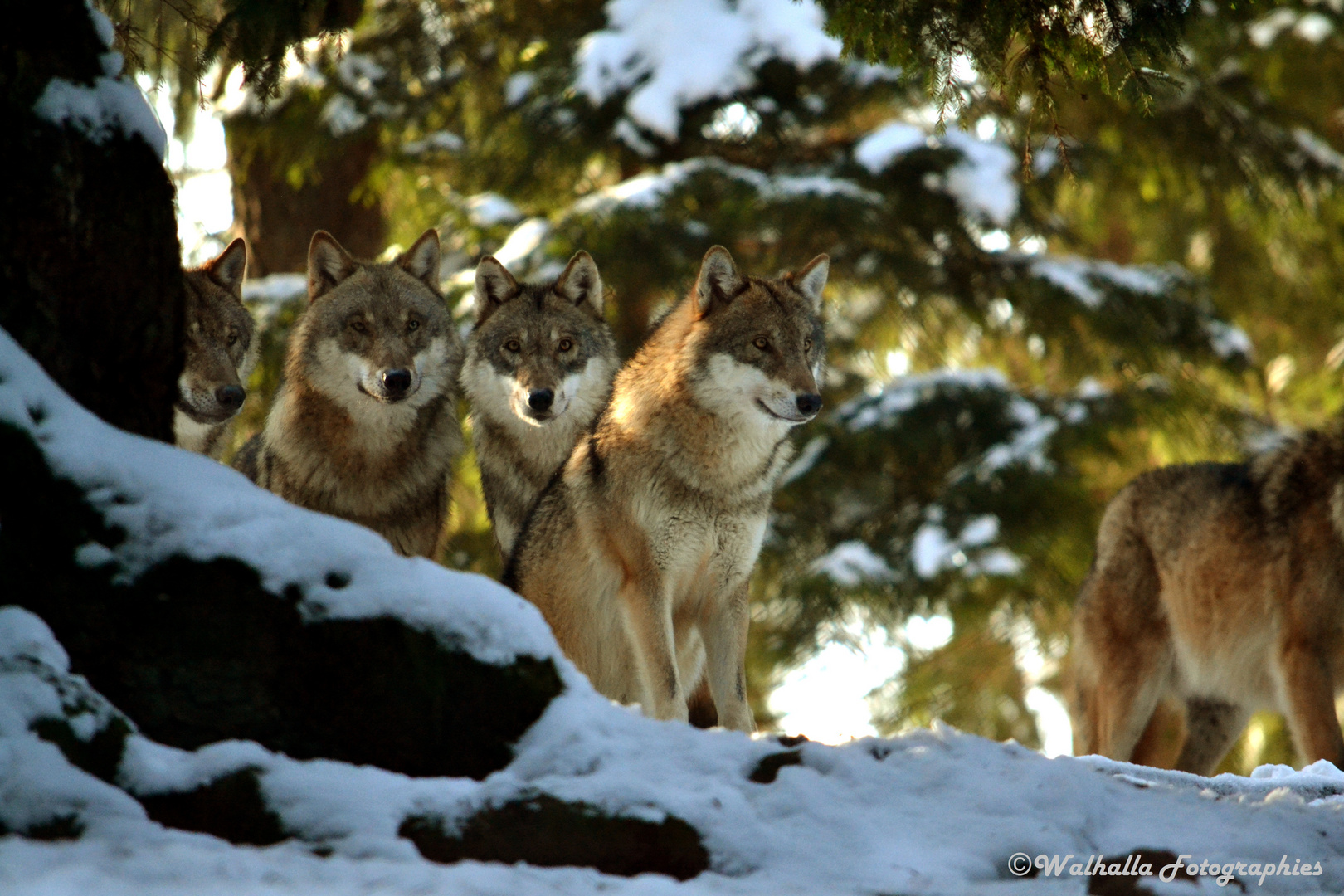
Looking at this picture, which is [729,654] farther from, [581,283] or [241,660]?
[241,660]

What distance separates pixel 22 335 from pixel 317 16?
2.36 metres

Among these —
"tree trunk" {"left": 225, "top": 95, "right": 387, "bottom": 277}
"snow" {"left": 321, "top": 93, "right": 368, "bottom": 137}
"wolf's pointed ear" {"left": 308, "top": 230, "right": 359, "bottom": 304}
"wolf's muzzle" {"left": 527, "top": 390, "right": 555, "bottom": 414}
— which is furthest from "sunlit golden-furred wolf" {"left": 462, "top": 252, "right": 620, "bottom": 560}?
"snow" {"left": 321, "top": 93, "right": 368, "bottom": 137}

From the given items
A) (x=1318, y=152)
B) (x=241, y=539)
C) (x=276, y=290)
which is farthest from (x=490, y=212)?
(x=1318, y=152)

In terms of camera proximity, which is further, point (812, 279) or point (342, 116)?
point (342, 116)

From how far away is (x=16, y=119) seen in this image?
3320 millimetres

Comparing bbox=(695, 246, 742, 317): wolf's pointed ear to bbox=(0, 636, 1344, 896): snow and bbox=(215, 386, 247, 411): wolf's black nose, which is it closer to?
bbox=(215, 386, 247, 411): wolf's black nose

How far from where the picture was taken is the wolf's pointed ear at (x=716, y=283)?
5.69m

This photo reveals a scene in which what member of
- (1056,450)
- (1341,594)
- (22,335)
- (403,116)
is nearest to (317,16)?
(22,335)

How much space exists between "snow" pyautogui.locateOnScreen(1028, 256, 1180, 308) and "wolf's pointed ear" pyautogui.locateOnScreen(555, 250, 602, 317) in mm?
6962

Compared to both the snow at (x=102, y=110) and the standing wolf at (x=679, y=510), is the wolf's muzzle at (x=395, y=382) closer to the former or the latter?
the standing wolf at (x=679, y=510)

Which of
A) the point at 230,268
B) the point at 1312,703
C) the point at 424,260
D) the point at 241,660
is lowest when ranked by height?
the point at 241,660

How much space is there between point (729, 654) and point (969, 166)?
757 cm

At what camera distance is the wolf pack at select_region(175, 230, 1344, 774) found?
532 cm

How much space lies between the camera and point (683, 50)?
425 inches
